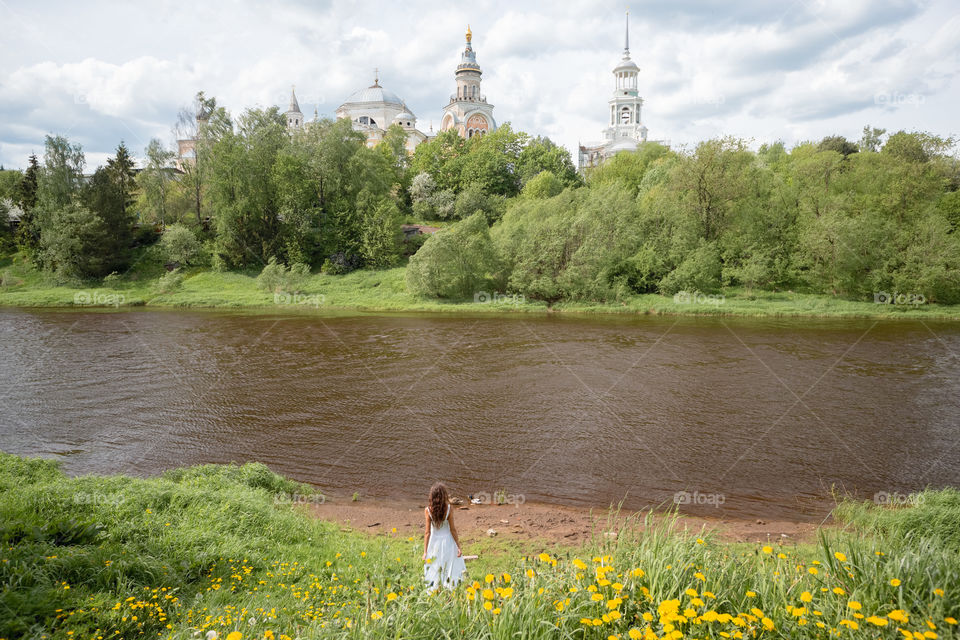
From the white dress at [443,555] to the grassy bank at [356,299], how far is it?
32355 millimetres

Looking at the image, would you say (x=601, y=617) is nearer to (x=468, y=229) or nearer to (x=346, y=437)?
(x=346, y=437)

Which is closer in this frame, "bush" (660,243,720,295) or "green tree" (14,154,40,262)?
"bush" (660,243,720,295)

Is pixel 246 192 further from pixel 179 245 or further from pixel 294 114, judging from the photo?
pixel 294 114

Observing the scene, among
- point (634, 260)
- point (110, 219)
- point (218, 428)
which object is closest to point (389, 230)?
point (634, 260)

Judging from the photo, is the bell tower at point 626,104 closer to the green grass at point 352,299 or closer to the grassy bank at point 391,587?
the green grass at point 352,299

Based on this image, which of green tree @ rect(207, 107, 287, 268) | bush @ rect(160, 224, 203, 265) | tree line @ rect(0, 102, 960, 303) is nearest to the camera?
tree line @ rect(0, 102, 960, 303)

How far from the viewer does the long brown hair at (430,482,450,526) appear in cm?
626

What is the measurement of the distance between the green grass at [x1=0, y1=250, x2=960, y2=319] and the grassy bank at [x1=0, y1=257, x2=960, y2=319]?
58 mm

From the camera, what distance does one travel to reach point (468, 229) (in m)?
42.6

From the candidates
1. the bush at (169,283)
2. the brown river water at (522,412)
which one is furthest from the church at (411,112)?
the brown river water at (522,412)

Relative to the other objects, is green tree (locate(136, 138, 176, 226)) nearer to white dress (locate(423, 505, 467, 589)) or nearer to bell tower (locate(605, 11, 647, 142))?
white dress (locate(423, 505, 467, 589))

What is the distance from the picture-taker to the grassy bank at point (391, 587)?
3.87 meters

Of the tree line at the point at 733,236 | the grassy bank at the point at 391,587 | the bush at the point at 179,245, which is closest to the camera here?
the grassy bank at the point at 391,587

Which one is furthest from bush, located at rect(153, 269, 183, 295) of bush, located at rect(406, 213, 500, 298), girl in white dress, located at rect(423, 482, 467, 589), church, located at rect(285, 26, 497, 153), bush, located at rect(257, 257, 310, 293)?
church, located at rect(285, 26, 497, 153)
